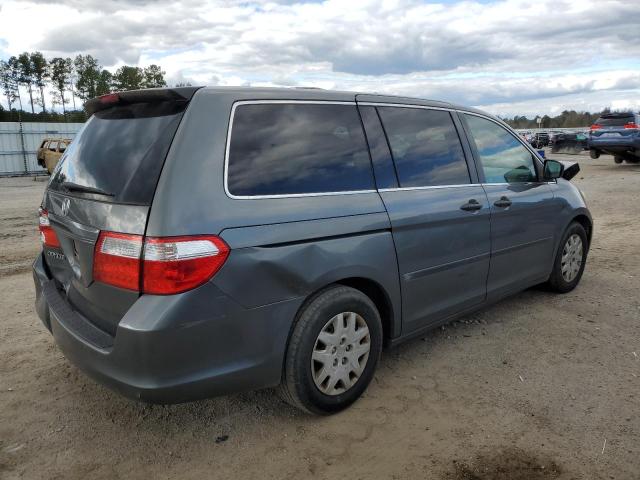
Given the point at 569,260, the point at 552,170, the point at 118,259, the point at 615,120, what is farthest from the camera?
the point at 615,120

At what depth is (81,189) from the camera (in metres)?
2.81

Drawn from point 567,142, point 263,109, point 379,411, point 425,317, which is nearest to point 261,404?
point 379,411

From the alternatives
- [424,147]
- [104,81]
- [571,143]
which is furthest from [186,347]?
[104,81]

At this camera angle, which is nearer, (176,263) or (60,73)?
(176,263)

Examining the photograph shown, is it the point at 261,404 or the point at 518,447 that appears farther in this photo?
the point at 261,404

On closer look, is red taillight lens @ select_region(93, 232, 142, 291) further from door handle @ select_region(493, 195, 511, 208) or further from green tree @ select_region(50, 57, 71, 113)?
green tree @ select_region(50, 57, 71, 113)

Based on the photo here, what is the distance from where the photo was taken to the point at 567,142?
28.5 meters

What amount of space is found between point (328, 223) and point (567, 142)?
96.3ft

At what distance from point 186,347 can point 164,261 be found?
40cm

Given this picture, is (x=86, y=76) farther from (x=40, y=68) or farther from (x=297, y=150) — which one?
(x=297, y=150)

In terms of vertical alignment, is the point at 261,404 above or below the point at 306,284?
below

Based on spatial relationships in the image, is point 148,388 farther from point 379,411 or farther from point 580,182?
point 580,182

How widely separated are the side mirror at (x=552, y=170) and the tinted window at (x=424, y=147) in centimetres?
121

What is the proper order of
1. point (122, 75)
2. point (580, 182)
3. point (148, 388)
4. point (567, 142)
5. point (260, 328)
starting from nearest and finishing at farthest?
point (148, 388)
point (260, 328)
point (580, 182)
point (567, 142)
point (122, 75)
